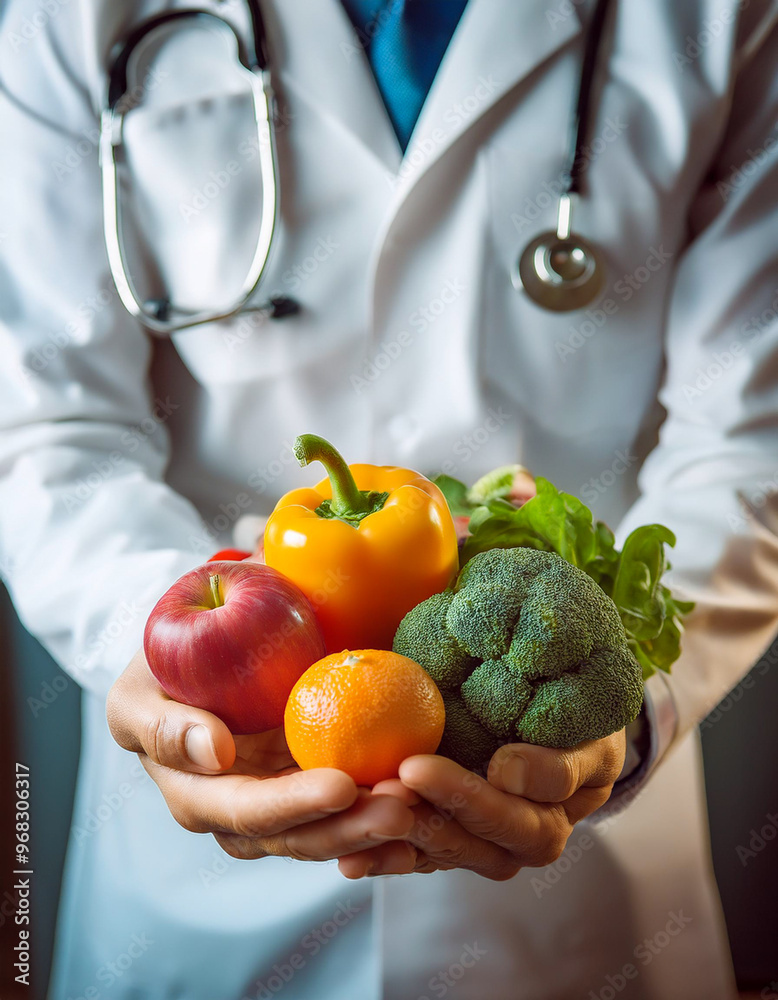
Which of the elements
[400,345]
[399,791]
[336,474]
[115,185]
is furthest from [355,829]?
[115,185]

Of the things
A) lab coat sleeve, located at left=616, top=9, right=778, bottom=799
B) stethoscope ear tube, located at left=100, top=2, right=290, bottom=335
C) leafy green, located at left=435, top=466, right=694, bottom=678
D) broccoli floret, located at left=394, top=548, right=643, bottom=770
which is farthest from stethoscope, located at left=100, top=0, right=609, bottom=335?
broccoli floret, located at left=394, top=548, right=643, bottom=770

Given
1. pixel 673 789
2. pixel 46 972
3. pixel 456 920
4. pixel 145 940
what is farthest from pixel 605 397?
pixel 46 972

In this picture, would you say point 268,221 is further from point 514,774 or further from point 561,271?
point 514,774

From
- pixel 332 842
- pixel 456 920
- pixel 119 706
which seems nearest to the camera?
pixel 332 842

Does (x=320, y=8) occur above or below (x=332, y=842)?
above

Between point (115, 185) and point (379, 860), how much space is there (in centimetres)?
71

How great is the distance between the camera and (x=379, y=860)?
45 centimetres

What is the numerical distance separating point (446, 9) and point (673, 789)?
0.87m

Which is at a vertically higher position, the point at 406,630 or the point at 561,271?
the point at 561,271

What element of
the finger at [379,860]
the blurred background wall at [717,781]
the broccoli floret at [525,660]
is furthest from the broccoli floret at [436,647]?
the blurred background wall at [717,781]

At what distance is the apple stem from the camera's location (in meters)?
0.53

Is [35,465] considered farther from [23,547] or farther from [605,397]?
[605,397]

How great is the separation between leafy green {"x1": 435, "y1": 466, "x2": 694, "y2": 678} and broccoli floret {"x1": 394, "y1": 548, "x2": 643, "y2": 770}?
0.09 m

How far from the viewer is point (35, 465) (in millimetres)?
772
